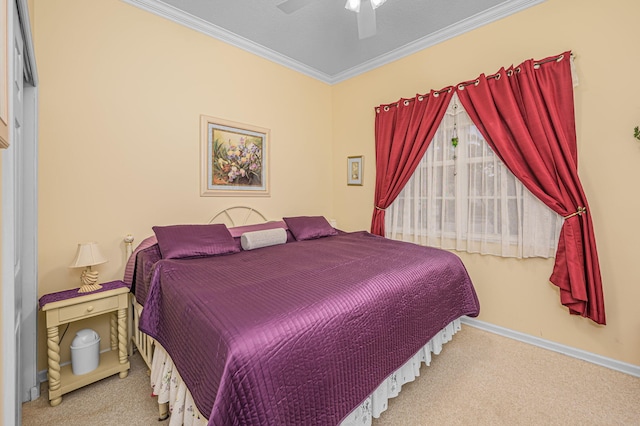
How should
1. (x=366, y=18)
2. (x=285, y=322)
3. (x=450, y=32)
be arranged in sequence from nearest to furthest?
(x=285, y=322) < (x=366, y=18) < (x=450, y=32)

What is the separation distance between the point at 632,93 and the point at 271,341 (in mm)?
2925

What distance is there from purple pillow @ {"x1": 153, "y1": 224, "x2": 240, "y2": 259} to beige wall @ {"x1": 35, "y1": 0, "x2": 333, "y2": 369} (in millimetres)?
439

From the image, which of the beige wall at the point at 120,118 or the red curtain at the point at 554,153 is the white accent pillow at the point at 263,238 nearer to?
the beige wall at the point at 120,118

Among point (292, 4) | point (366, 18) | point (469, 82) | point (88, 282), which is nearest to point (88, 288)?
point (88, 282)

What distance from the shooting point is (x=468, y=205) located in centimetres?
279

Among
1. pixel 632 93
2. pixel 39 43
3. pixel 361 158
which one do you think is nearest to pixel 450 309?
pixel 632 93

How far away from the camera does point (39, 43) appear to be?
2.02m

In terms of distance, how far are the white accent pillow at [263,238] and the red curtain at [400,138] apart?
129 cm

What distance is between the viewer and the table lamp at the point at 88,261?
75.2 inches

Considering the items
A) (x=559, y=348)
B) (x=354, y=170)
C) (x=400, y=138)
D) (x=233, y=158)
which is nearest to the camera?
(x=559, y=348)

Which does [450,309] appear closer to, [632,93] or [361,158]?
[632,93]

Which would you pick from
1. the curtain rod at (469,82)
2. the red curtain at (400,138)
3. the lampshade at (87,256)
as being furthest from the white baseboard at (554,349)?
the curtain rod at (469,82)

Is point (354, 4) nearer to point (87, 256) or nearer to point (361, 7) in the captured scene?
point (361, 7)

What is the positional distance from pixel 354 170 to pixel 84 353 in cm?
324
